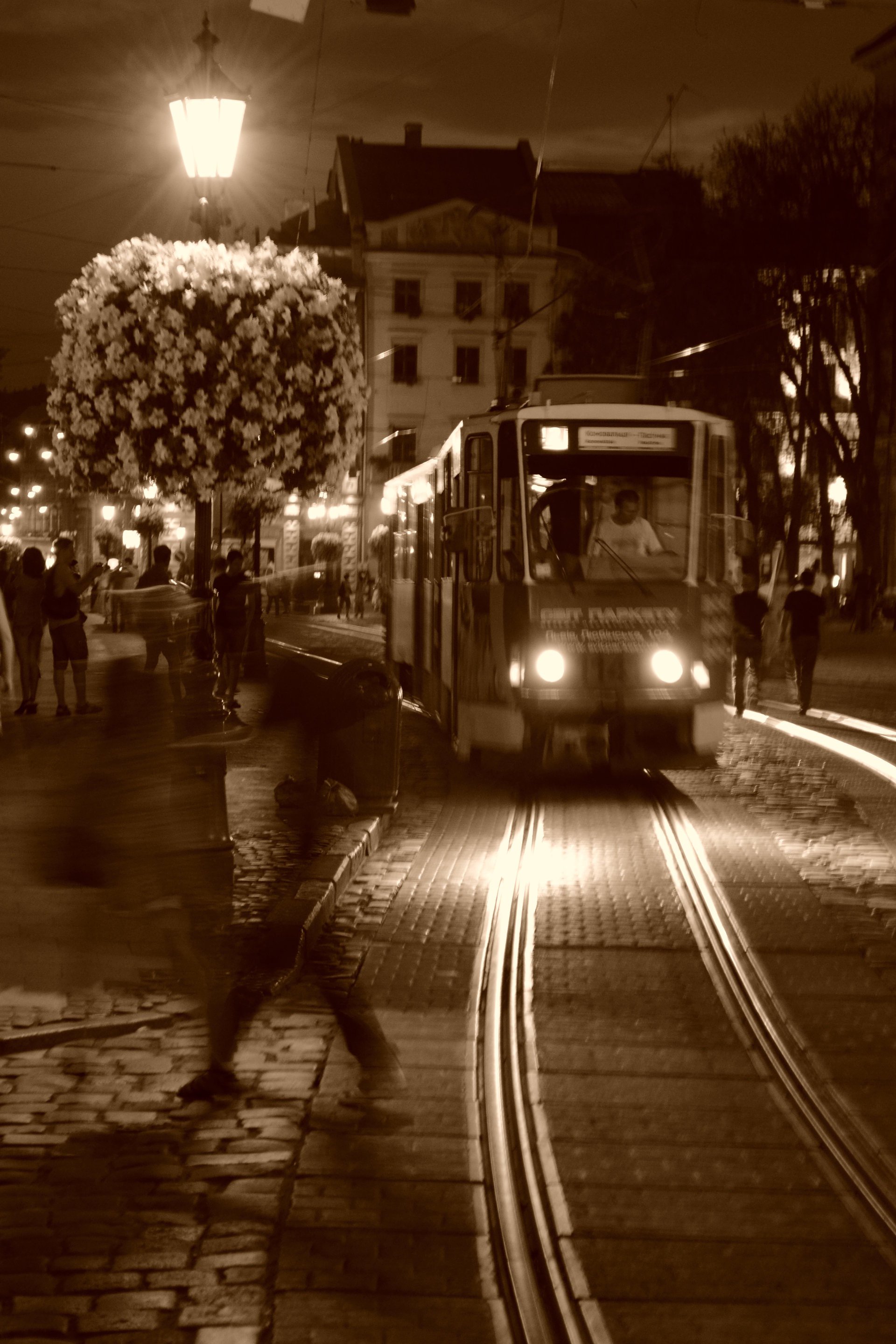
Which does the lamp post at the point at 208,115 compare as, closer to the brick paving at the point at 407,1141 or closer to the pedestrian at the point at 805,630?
the brick paving at the point at 407,1141

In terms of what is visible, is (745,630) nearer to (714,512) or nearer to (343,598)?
(714,512)

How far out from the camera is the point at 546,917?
942 centimetres

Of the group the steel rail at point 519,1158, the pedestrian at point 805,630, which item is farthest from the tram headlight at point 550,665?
the pedestrian at point 805,630

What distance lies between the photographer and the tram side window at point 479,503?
15.0 m

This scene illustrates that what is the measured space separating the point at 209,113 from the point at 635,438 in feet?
14.8

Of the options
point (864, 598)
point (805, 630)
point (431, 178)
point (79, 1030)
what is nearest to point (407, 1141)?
point (79, 1030)

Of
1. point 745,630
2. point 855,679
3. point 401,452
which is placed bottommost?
point 855,679

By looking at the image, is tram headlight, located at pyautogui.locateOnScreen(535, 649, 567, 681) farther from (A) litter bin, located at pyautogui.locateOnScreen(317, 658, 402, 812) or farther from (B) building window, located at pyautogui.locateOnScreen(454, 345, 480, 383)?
(B) building window, located at pyautogui.locateOnScreen(454, 345, 480, 383)

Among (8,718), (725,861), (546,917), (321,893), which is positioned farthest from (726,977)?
(8,718)

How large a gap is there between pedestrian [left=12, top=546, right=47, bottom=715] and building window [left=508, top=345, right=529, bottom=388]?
55.3 m

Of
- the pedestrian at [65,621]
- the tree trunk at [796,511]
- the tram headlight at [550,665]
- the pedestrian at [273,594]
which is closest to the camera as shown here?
the tram headlight at [550,665]

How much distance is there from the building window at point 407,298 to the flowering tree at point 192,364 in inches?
2232

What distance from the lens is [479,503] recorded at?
50.7 feet

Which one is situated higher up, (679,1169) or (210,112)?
(210,112)
